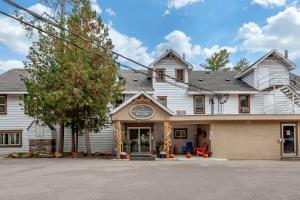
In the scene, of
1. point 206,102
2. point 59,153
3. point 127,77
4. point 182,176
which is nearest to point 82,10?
point 127,77

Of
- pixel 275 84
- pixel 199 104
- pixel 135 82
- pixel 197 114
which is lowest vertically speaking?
pixel 197 114

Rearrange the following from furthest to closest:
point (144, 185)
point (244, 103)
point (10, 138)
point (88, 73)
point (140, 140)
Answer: point (244, 103), point (10, 138), point (140, 140), point (88, 73), point (144, 185)

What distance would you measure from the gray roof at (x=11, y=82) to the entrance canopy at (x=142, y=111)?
931 cm

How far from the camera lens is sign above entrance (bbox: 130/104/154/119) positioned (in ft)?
73.8

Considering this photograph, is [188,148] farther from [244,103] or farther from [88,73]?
[88,73]

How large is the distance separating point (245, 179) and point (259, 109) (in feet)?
52.8

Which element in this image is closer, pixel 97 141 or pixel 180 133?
pixel 97 141

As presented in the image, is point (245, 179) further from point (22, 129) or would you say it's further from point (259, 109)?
point (22, 129)

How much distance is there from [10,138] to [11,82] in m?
4.84

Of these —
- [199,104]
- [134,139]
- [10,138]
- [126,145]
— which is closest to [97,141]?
[134,139]

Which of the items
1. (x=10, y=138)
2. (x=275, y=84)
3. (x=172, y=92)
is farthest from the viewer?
(x=275, y=84)

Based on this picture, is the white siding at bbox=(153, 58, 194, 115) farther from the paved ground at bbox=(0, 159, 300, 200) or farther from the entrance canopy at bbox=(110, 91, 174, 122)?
the paved ground at bbox=(0, 159, 300, 200)

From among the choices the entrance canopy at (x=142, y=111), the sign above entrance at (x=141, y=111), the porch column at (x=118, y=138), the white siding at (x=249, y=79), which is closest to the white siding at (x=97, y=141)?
the porch column at (x=118, y=138)

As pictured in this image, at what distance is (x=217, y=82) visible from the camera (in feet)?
94.9
